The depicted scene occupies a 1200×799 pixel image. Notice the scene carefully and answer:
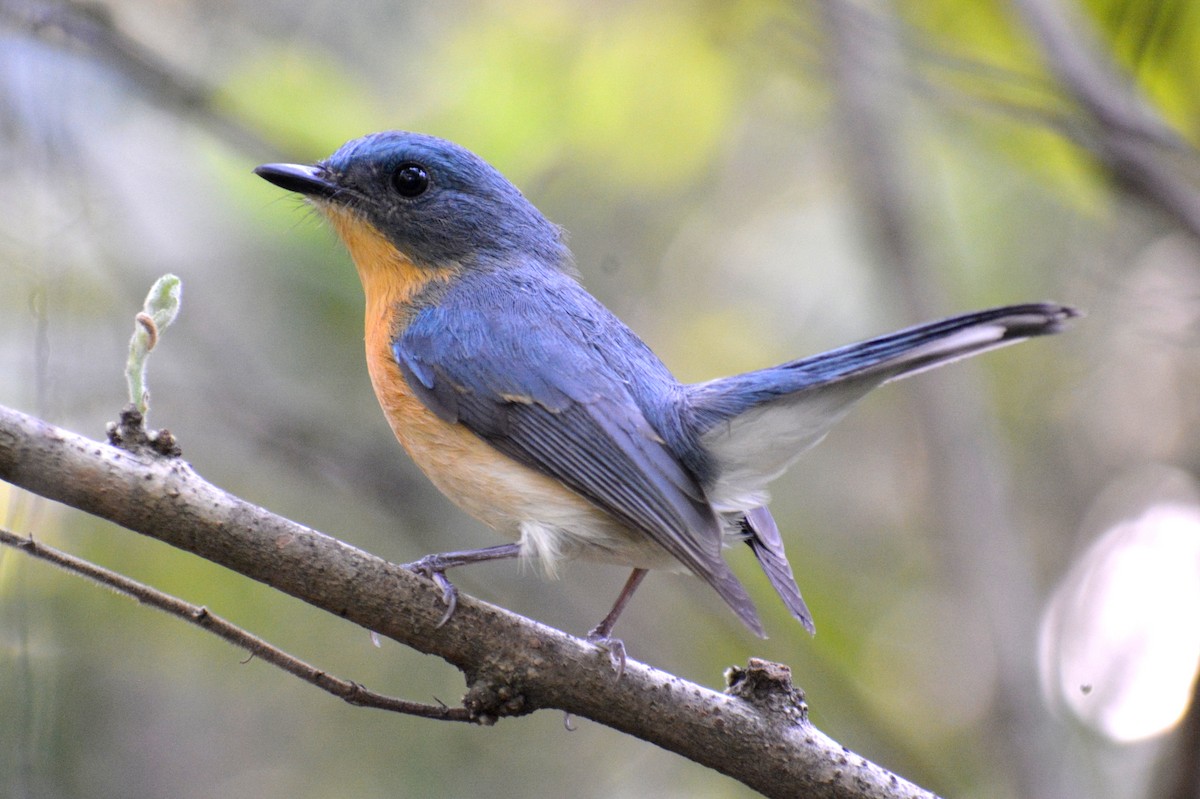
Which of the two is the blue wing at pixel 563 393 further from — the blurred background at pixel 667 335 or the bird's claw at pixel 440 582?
the blurred background at pixel 667 335

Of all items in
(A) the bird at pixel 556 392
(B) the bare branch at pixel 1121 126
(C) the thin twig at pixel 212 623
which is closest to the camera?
(C) the thin twig at pixel 212 623

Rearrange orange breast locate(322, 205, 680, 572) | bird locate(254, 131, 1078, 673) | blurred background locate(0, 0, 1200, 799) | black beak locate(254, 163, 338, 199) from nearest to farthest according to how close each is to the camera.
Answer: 1. bird locate(254, 131, 1078, 673)
2. orange breast locate(322, 205, 680, 572)
3. black beak locate(254, 163, 338, 199)
4. blurred background locate(0, 0, 1200, 799)

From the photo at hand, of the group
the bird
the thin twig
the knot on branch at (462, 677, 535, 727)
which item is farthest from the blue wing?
the thin twig

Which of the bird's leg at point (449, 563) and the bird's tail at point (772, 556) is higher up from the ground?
the bird's tail at point (772, 556)

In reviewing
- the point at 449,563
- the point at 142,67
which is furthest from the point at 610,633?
the point at 142,67

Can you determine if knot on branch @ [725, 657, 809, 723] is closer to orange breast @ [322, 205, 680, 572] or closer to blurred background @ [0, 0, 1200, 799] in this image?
orange breast @ [322, 205, 680, 572]

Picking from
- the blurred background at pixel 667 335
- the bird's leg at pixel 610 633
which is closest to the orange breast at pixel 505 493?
the bird's leg at pixel 610 633

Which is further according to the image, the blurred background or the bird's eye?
the blurred background
